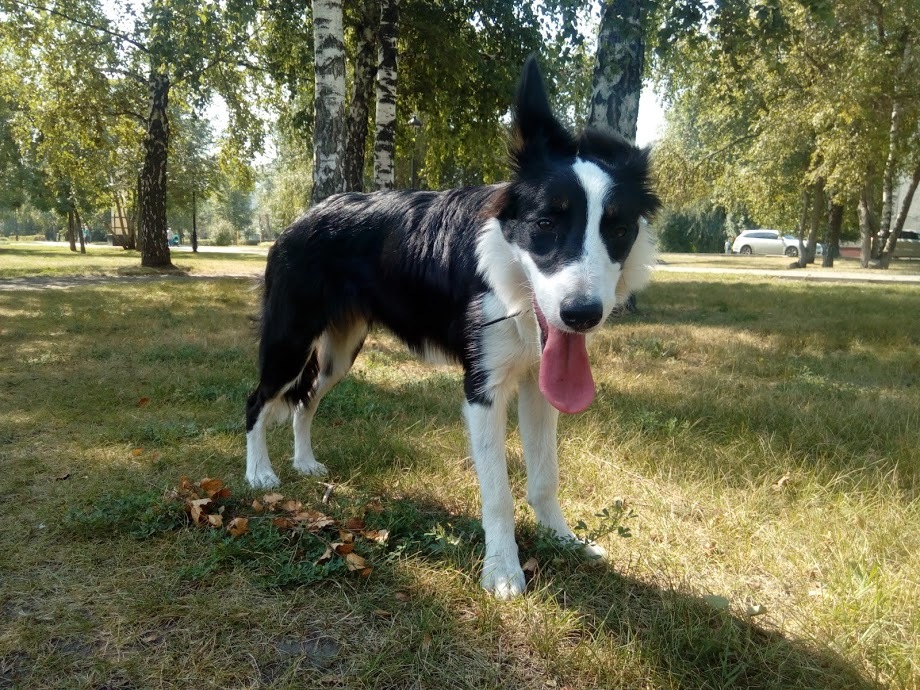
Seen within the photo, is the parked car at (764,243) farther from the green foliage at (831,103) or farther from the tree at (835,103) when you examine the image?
the green foliage at (831,103)

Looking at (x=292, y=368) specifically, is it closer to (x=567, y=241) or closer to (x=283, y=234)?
(x=283, y=234)

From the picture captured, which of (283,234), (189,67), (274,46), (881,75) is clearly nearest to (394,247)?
(283,234)

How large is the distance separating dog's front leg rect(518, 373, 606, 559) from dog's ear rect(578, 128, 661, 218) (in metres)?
0.91

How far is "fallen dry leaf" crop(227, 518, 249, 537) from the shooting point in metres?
2.74

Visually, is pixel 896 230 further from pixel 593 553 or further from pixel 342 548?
pixel 342 548

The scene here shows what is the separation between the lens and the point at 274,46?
42.6 ft

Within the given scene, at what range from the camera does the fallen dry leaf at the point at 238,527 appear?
274 cm

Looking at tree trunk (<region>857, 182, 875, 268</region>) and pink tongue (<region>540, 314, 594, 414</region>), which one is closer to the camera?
pink tongue (<region>540, 314, 594, 414</region>)

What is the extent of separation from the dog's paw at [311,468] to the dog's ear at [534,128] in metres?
2.06

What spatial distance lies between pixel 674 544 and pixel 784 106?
72.7ft

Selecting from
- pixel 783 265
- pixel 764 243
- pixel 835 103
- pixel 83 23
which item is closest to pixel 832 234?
pixel 783 265

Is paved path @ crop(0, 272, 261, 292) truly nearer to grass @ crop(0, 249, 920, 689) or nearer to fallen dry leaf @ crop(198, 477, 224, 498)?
grass @ crop(0, 249, 920, 689)

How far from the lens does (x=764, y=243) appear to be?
45750 millimetres

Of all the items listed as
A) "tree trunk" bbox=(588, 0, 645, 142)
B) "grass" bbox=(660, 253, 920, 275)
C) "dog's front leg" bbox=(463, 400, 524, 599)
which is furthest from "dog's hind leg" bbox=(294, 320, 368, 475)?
"grass" bbox=(660, 253, 920, 275)
